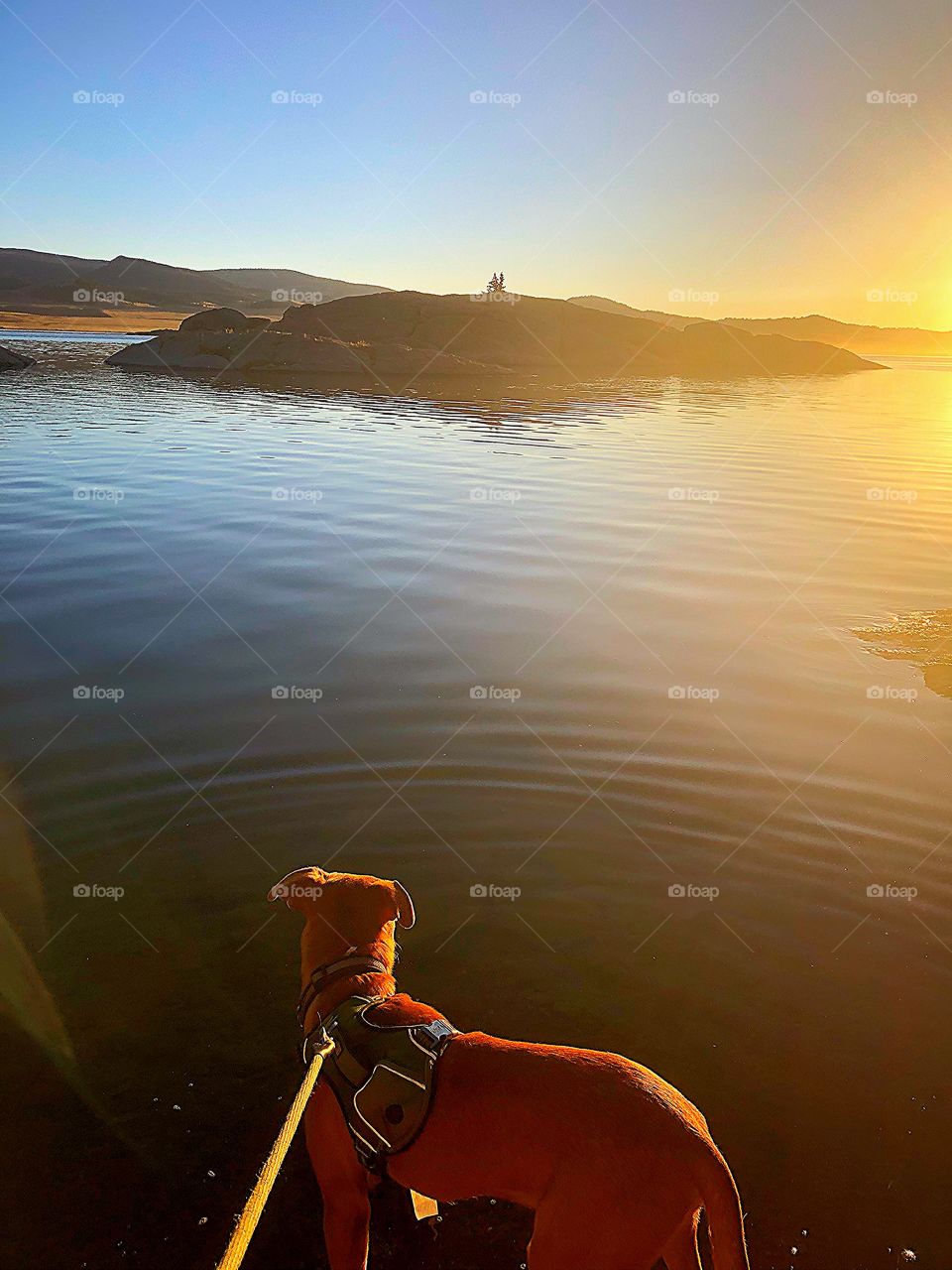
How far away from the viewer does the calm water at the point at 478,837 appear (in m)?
4.09

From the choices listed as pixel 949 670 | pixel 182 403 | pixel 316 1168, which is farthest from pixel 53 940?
pixel 182 403

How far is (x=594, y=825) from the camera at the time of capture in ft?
23.1

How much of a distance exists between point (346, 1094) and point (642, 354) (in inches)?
4520

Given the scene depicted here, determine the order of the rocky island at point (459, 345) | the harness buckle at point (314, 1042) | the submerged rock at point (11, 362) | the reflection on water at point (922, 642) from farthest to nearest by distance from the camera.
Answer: the rocky island at point (459, 345) → the submerged rock at point (11, 362) → the reflection on water at point (922, 642) → the harness buckle at point (314, 1042)

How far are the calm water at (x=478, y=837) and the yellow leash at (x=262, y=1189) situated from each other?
131 centimetres

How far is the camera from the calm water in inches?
161

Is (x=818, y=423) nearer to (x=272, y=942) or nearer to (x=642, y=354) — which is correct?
(x=272, y=942)

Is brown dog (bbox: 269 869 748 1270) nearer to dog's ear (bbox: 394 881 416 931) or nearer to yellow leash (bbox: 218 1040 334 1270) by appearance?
yellow leash (bbox: 218 1040 334 1270)

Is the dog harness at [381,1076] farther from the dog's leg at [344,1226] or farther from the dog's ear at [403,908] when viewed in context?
the dog's ear at [403,908]

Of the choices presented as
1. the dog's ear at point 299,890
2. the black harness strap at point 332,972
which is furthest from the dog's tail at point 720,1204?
the dog's ear at point 299,890

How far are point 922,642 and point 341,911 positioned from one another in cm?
963

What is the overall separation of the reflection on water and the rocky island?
4791 centimetres

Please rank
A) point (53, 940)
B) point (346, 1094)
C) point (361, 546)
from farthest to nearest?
point (361, 546)
point (53, 940)
point (346, 1094)

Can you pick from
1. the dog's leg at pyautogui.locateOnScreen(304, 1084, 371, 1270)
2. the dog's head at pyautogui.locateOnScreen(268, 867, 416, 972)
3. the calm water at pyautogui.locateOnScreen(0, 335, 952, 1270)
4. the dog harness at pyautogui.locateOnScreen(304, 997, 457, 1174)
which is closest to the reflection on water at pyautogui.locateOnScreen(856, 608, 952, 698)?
the calm water at pyautogui.locateOnScreen(0, 335, 952, 1270)
